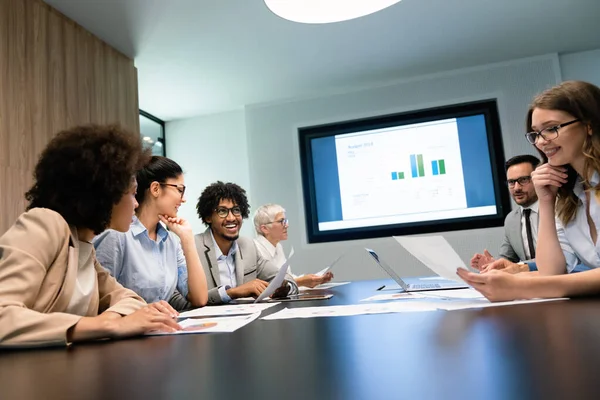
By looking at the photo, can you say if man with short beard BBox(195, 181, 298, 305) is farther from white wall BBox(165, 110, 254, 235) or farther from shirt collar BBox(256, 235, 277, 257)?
white wall BBox(165, 110, 254, 235)

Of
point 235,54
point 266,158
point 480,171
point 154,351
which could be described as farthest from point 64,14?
point 480,171

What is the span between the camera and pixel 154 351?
0.73 metres

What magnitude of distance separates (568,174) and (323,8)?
111 centimetres

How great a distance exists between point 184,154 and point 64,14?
2.36 meters

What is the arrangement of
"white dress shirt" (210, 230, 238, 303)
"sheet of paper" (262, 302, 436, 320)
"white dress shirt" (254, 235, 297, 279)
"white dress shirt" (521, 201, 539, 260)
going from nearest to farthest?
"sheet of paper" (262, 302, 436, 320), "white dress shirt" (210, 230, 238, 303), "white dress shirt" (521, 201, 539, 260), "white dress shirt" (254, 235, 297, 279)

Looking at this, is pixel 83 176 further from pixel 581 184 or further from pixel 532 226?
pixel 532 226

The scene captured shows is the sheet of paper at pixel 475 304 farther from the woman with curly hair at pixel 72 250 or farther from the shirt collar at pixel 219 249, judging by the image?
the shirt collar at pixel 219 249

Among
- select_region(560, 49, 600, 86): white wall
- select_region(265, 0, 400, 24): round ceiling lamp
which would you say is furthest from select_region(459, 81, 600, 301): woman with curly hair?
select_region(560, 49, 600, 86): white wall

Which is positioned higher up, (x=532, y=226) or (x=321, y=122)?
(x=321, y=122)

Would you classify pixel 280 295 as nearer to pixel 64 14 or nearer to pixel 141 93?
pixel 64 14

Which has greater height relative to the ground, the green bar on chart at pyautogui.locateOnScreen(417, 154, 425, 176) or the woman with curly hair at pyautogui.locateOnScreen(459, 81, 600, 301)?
the green bar on chart at pyautogui.locateOnScreen(417, 154, 425, 176)

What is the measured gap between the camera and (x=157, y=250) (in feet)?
5.83

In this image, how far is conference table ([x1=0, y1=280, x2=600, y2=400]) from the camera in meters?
0.44

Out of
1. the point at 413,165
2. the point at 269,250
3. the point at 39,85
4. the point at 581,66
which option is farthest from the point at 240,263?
the point at 581,66
